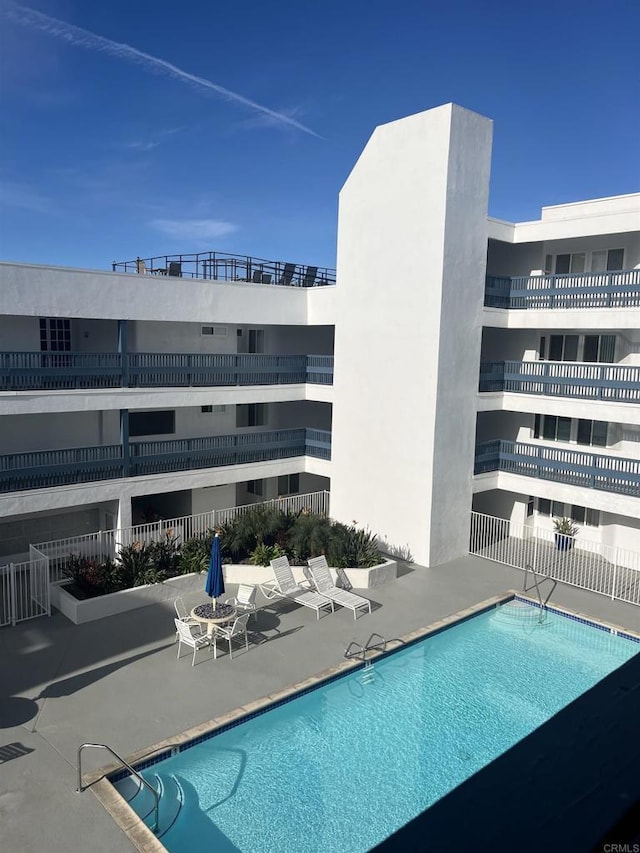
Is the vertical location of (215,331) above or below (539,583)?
above

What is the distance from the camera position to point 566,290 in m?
21.4

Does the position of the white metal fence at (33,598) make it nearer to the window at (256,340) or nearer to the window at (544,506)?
the window at (256,340)

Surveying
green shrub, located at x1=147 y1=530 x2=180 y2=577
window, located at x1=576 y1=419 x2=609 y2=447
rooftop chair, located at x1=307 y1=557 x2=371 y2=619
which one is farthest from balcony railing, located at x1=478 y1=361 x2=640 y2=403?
green shrub, located at x1=147 y1=530 x2=180 y2=577

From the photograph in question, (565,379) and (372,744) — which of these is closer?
(372,744)

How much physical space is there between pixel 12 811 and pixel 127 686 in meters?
3.72

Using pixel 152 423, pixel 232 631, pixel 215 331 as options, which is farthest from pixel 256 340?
pixel 232 631

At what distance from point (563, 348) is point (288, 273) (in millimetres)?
Result: 11186

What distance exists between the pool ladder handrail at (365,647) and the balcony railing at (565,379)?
9.93 meters

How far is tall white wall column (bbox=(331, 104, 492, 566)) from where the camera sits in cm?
1977

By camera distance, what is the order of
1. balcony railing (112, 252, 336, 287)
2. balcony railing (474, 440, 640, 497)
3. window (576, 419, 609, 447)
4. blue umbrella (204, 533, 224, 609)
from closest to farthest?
1. blue umbrella (204, 533, 224, 609)
2. balcony railing (474, 440, 640, 497)
3. window (576, 419, 609, 447)
4. balcony railing (112, 252, 336, 287)

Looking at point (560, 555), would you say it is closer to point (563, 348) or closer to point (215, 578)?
point (563, 348)

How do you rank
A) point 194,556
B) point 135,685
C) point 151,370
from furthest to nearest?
point 151,370, point 194,556, point 135,685

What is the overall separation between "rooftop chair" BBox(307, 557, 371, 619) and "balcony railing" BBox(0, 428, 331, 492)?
5792mm

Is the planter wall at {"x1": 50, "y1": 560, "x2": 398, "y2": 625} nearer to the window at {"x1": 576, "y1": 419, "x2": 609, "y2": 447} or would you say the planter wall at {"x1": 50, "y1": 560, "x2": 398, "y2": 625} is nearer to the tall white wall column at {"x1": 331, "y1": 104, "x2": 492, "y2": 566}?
the tall white wall column at {"x1": 331, "y1": 104, "x2": 492, "y2": 566}
